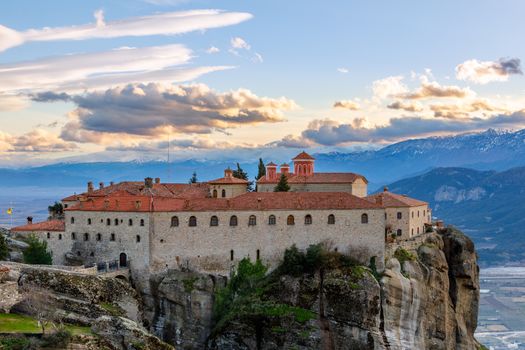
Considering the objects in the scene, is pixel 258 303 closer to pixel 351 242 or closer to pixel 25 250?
pixel 351 242

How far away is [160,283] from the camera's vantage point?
7025 centimetres

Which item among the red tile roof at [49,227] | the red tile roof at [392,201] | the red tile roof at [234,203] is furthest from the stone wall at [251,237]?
the red tile roof at [49,227]

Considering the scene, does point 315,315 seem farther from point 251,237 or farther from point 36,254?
point 36,254

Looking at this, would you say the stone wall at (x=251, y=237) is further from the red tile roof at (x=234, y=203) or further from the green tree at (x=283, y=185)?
the green tree at (x=283, y=185)

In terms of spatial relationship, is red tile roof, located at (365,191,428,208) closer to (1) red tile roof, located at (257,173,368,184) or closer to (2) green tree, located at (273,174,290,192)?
(1) red tile roof, located at (257,173,368,184)

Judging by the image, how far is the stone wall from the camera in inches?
2798

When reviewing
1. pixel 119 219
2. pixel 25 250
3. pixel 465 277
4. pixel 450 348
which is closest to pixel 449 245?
pixel 465 277

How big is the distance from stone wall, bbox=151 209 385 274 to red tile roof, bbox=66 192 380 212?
671mm

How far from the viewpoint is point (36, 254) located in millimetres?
70625

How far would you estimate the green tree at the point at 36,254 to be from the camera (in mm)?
70438

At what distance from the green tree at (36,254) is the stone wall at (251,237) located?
39.5 ft

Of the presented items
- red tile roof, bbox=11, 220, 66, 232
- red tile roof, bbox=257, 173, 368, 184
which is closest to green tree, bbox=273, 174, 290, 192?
red tile roof, bbox=257, 173, 368, 184

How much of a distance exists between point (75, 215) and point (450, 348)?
5031 centimetres

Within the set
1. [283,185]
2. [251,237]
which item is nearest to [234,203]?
[251,237]
